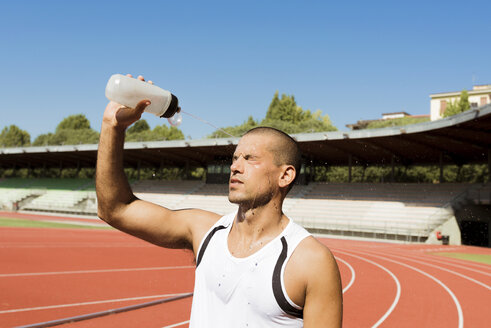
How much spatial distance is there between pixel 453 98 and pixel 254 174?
78.6 metres

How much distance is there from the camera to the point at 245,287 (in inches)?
58.3

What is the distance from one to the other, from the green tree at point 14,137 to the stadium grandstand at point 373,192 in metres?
44.7

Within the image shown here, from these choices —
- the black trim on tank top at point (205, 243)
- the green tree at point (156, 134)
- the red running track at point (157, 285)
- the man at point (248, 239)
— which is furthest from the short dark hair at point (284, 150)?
the green tree at point (156, 134)

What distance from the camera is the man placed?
4.69ft

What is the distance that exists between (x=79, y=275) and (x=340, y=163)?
3089cm

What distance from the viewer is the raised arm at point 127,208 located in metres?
1.67

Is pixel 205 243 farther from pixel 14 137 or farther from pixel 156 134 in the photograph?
pixel 14 137

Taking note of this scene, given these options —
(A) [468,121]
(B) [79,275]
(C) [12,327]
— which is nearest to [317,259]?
(C) [12,327]

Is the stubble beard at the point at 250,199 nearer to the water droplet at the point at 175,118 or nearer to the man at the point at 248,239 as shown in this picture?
the man at the point at 248,239

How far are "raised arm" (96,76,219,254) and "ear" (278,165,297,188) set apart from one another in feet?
1.34

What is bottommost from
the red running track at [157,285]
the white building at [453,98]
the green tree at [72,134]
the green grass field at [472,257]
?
the green grass field at [472,257]

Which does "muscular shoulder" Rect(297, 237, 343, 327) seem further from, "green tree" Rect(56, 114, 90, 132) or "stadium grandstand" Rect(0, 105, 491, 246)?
"green tree" Rect(56, 114, 90, 132)

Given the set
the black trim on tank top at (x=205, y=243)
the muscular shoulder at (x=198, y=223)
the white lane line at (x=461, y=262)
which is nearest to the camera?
the black trim on tank top at (x=205, y=243)

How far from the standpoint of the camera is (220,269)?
158cm
